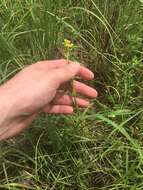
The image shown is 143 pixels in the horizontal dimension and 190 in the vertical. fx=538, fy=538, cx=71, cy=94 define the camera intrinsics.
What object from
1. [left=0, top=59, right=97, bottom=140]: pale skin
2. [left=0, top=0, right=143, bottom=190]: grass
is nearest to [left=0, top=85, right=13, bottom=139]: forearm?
[left=0, top=59, right=97, bottom=140]: pale skin

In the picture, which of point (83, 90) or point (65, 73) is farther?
point (83, 90)

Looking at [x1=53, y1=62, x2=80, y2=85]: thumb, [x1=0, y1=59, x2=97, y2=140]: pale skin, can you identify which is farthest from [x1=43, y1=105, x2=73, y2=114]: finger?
[x1=53, y1=62, x2=80, y2=85]: thumb

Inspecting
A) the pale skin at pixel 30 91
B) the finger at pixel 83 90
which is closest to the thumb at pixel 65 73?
the pale skin at pixel 30 91

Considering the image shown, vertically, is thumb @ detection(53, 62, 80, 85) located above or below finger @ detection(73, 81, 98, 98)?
above

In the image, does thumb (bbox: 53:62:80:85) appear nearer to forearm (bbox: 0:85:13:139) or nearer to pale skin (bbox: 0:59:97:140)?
pale skin (bbox: 0:59:97:140)

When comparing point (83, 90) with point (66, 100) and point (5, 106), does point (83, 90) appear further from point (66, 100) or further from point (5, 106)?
point (5, 106)

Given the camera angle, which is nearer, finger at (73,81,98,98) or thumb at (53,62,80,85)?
thumb at (53,62,80,85)

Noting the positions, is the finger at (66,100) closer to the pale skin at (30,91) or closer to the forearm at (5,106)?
the pale skin at (30,91)

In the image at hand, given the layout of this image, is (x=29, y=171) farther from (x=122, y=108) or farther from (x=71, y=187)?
(x=122, y=108)

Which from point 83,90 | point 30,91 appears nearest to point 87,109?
point 83,90
